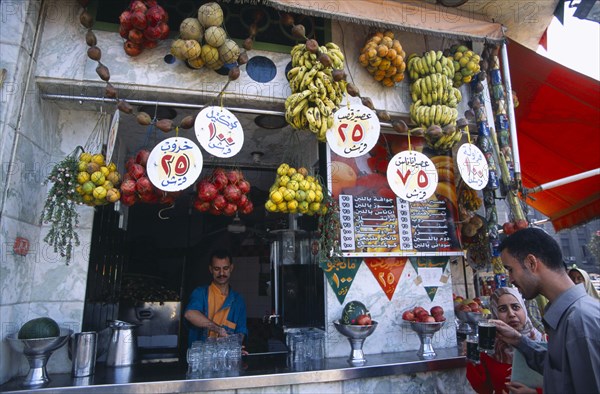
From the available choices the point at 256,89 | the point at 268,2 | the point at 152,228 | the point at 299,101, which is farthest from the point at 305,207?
the point at 152,228

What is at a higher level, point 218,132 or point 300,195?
point 218,132

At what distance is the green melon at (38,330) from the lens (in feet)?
8.58

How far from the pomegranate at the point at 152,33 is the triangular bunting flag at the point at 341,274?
266cm

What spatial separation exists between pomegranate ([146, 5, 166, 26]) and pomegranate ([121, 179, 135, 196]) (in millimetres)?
1417

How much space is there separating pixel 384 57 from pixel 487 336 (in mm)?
2772

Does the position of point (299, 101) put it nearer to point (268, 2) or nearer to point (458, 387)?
point (268, 2)

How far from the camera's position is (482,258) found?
453cm

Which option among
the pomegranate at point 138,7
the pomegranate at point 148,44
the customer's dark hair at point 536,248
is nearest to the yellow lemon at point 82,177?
the pomegranate at point 148,44

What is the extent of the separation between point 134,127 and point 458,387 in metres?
4.42

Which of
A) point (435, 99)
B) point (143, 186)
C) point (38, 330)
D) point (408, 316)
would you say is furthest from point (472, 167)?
point (38, 330)

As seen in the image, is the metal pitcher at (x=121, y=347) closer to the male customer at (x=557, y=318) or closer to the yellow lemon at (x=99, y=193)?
the yellow lemon at (x=99, y=193)

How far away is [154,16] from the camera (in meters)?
3.03

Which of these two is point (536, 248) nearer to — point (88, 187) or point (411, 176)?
point (411, 176)

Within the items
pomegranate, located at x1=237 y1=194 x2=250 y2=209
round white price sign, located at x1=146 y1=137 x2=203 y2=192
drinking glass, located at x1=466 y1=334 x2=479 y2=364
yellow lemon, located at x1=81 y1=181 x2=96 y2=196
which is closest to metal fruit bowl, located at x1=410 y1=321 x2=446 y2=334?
drinking glass, located at x1=466 y1=334 x2=479 y2=364
